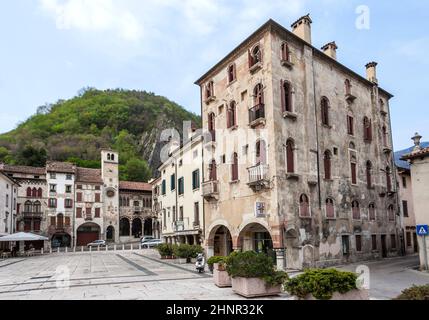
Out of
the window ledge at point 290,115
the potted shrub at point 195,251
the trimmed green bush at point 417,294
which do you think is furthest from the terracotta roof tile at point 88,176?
the trimmed green bush at point 417,294

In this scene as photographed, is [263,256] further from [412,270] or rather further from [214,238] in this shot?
[214,238]

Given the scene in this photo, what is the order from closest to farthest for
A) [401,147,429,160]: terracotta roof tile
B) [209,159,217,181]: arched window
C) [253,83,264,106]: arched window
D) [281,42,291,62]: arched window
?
[401,147,429,160]: terracotta roof tile → [253,83,264,106]: arched window → [281,42,291,62]: arched window → [209,159,217,181]: arched window

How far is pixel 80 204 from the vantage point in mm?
66750

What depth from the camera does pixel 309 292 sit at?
952 centimetres

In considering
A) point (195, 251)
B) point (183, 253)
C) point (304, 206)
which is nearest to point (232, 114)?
point (304, 206)

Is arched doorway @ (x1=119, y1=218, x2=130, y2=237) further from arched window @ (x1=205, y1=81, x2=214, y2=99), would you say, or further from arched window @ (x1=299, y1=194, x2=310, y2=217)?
arched window @ (x1=299, y1=194, x2=310, y2=217)

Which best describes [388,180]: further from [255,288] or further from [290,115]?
[255,288]

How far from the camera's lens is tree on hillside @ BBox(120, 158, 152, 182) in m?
89.2

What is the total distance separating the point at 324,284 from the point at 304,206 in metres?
13.5

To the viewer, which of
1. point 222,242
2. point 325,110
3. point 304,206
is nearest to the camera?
point 304,206

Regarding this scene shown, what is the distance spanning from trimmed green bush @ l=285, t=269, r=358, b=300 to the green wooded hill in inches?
3114

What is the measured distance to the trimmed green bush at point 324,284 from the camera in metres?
9.38

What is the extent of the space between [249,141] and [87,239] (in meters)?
52.6

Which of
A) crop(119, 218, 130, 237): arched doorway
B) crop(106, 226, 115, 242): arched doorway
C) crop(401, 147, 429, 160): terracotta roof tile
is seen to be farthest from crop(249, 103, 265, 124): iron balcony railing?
crop(119, 218, 130, 237): arched doorway
